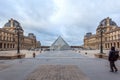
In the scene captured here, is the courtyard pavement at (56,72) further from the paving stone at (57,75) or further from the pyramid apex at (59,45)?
the pyramid apex at (59,45)

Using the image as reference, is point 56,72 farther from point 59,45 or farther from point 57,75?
point 59,45

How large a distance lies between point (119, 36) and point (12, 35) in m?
61.6

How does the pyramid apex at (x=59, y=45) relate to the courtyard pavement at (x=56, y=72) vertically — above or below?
above

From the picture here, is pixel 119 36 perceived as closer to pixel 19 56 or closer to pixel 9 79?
pixel 19 56

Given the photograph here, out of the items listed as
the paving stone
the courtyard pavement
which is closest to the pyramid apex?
the courtyard pavement

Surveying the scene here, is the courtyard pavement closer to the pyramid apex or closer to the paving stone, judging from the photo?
the paving stone

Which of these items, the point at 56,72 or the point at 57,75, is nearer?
the point at 57,75

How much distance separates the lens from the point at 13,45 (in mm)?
136125

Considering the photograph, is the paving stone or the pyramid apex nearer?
the paving stone

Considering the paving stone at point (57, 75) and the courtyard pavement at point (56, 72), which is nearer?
the paving stone at point (57, 75)

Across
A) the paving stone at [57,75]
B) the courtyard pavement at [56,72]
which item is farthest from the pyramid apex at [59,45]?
the paving stone at [57,75]

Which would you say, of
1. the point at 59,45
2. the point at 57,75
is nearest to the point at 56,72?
the point at 57,75

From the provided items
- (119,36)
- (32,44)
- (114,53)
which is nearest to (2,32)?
(119,36)

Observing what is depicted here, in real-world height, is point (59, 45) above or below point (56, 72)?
above
